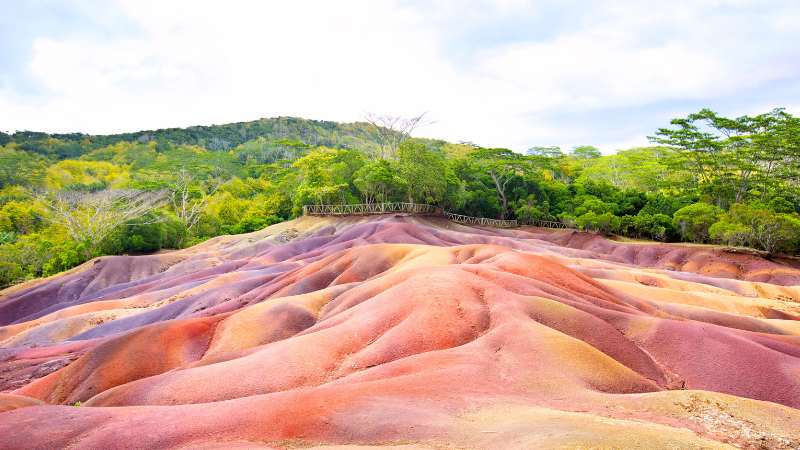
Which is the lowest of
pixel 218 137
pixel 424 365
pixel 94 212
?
pixel 424 365

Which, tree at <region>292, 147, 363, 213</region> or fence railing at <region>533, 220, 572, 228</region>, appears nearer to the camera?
tree at <region>292, 147, 363, 213</region>

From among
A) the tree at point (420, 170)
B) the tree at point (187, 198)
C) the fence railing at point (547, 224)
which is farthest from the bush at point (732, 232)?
the tree at point (187, 198)

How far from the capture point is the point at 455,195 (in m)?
67.8

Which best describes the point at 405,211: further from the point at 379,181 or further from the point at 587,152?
the point at 587,152

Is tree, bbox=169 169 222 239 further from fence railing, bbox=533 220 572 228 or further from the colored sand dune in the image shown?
fence railing, bbox=533 220 572 228

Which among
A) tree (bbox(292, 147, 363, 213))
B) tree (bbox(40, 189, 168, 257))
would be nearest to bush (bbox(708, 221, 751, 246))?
tree (bbox(292, 147, 363, 213))

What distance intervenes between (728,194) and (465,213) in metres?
32.6

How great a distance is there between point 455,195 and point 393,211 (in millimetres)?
9315

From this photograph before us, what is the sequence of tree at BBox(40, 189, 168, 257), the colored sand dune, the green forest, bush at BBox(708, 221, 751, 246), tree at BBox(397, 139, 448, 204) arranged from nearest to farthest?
the colored sand dune → bush at BBox(708, 221, 751, 246) → the green forest → tree at BBox(40, 189, 168, 257) → tree at BBox(397, 139, 448, 204)

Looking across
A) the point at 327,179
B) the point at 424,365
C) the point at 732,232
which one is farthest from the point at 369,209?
the point at 424,365

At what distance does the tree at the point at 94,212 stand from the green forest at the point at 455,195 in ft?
0.62

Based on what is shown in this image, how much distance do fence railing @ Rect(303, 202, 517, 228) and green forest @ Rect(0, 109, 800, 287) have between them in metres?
1.41

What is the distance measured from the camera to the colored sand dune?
10.2 m

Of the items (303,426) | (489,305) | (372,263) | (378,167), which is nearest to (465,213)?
(378,167)
